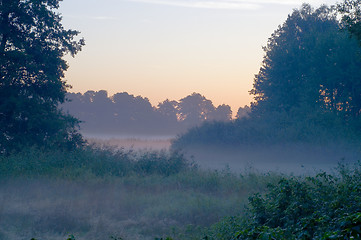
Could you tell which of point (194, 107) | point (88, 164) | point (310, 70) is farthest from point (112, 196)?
point (194, 107)

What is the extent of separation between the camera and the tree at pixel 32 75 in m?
21.0

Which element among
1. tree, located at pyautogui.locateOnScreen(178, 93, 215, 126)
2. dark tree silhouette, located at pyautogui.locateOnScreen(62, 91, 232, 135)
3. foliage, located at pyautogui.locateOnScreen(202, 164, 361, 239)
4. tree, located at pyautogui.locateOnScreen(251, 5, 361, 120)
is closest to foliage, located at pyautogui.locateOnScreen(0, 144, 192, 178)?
foliage, located at pyautogui.locateOnScreen(202, 164, 361, 239)

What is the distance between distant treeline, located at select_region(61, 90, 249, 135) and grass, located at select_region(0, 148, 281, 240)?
241ft

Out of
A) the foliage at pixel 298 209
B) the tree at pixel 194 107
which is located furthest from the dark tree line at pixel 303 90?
the tree at pixel 194 107

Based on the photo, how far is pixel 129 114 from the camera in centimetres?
10175

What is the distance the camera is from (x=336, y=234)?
3.87 meters

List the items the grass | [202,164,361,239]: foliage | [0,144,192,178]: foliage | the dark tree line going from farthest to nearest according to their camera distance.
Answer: the dark tree line
[0,144,192,178]: foliage
the grass
[202,164,361,239]: foliage

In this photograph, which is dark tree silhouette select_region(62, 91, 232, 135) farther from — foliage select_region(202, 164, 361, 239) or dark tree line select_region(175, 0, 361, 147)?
foliage select_region(202, 164, 361, 239)

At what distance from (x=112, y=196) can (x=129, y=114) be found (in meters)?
88.8

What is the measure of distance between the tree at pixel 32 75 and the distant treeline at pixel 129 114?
68787 mm

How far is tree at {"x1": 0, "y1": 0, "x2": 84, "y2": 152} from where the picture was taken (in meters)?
21.0

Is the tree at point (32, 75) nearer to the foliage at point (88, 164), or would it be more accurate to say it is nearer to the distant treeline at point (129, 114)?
the foliage at point (88, 164)

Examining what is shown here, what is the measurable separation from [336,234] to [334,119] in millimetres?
34556

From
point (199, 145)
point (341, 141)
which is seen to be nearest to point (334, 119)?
point (341, 141)
